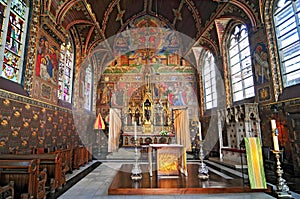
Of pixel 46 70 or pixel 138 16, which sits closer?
pixel 46 70

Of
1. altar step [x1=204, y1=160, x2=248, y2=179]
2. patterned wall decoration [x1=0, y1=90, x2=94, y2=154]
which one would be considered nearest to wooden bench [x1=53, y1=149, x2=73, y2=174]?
patterned wall decoration [x1=0, y1=90, x2=94, y2=154]

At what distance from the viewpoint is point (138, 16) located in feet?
43.7

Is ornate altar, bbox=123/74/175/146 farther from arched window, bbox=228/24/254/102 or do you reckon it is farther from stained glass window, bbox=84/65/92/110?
arched window, bbox=228/24/254/102

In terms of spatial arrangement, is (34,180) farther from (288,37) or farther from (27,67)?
(288,37)

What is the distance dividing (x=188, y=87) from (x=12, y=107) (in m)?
11.7

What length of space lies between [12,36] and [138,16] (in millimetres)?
9387

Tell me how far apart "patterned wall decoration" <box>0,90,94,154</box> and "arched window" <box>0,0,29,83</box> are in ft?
2.95

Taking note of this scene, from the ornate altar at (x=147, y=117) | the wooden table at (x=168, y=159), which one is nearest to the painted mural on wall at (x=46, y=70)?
the wooden table at (x=168, y=159)

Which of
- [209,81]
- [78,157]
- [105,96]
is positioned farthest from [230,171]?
[105,96]

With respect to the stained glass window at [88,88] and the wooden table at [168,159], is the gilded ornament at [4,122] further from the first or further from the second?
the stained glass window at [88,88]

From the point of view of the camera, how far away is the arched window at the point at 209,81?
12180mm

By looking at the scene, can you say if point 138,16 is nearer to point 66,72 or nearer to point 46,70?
point 66,72

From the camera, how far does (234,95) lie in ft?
32.5

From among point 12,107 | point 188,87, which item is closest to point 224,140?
point 188,87
